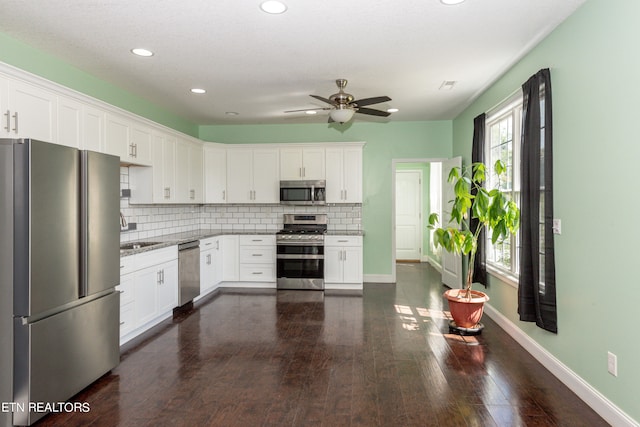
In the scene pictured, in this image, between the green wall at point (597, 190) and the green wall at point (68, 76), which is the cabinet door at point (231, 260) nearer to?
the green wall at point (68, 76)

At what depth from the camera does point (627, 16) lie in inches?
88.5

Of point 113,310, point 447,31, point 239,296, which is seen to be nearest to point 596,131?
point 447,31

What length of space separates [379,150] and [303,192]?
4.89ft

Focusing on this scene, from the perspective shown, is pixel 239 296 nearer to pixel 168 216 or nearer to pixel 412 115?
pixel 168 216

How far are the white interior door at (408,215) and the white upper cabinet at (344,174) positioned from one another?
10.7 feet

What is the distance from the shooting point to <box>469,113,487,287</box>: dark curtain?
4.58 meters

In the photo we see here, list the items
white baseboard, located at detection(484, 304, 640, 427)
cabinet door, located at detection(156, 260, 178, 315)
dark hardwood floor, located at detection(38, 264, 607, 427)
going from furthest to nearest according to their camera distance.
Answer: cabinet door, located at detection(156, 260, 178, 315) < dark hardwood floor, located at detection(38, 264, 607, 427) < white baseboard, located at detection(484, 304, 640, 427)

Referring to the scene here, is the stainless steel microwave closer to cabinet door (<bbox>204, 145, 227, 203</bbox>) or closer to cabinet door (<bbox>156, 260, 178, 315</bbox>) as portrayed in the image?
cabinet door (<bbox>204, 145, 227, 203</bbox>)

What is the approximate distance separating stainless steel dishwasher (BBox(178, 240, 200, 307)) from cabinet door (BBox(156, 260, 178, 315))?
101mm

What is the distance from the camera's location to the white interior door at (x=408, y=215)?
9.27m

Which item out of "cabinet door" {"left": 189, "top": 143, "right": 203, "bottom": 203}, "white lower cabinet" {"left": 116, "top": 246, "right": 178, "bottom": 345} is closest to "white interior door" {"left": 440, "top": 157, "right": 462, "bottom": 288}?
"cabinet door" {"left": 189, "top": 143, "right": 203, "bottom": 203}

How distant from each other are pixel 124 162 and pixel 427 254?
679 cm

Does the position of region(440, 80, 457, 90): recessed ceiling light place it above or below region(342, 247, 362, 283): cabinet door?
above

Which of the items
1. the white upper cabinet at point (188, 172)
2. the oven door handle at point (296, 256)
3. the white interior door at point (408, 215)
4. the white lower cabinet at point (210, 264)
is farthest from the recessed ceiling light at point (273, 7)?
the white interior door at point (408, 215)
